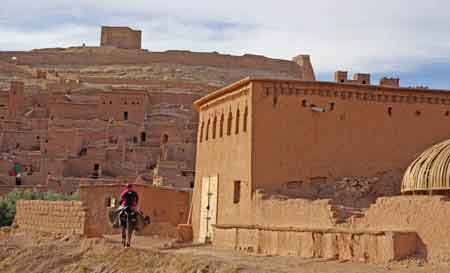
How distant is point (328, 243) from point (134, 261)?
3351 mm

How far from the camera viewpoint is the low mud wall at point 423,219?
44.7 ft

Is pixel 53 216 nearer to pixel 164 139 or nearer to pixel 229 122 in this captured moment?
pixel 229 122

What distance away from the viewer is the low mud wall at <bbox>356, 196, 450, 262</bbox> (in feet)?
44.7

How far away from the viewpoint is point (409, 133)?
A: 73.3ft

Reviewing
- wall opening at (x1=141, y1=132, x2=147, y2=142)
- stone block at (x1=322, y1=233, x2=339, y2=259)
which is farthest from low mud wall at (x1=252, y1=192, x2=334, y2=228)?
wall opening at (x1=141, y1=132, x2=147, y2=142)

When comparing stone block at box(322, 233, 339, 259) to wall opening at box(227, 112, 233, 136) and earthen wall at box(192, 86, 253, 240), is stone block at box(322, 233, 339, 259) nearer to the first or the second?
earthen wall at box(192, 86, 253, 240)

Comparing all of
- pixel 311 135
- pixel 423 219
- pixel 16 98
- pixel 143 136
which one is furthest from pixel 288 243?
pixel 16 98

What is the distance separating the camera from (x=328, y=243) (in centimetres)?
1531

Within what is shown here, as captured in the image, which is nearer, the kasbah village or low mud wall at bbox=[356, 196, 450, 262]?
low mud wall at bbox=[356, 196, 450, 262]

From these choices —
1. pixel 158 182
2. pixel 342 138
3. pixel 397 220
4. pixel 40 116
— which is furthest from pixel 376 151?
pixel 40 116

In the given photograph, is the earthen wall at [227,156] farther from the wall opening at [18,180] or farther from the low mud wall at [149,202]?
the wall opening at [18,180]

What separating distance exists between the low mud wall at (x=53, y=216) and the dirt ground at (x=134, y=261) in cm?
68

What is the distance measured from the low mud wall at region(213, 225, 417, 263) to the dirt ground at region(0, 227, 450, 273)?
26 cm

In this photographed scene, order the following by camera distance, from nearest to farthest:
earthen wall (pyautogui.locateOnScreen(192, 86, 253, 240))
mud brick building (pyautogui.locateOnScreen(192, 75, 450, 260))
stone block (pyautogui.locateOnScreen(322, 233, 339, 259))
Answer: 1. stone block (pyautogui.locateOnScreen(322, 233, 339, 259))
2. mud brick building (pyautogui.locateOnScreen(192, 75, 450, 260))
3. earthen wall (pyautogui.locateOnScreen(192, 86, 253, 240))
